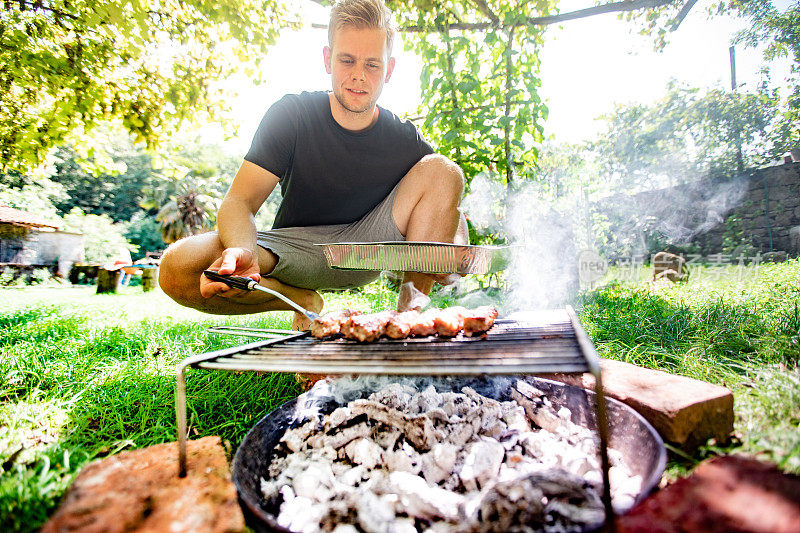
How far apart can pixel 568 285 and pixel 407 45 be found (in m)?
3.83

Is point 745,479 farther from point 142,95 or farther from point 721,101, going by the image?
point 721,101

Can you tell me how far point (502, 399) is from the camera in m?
1.68

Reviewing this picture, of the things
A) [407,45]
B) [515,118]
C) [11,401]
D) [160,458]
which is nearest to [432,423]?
[160,458]

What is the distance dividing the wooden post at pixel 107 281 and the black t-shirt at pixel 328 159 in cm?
1375

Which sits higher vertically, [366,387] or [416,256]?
[416,256]

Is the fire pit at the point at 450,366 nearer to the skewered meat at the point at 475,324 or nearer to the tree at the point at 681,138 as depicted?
the skewered meat at the point at 475,324

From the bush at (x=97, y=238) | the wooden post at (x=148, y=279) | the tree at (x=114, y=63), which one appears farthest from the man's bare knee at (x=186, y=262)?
the bush at (x=97, y=238)

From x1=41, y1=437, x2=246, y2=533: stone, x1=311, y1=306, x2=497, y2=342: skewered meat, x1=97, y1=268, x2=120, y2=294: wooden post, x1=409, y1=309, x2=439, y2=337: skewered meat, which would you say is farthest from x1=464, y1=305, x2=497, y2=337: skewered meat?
x1=97, y1=268, x2=120, y2=294: wooden post

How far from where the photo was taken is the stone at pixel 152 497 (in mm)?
778

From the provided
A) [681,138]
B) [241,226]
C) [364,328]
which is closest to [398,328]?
[364,328]

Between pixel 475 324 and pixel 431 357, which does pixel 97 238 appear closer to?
pixel 475 324

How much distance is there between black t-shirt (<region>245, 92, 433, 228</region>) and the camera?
2.58m

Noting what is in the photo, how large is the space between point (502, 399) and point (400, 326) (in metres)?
0.68

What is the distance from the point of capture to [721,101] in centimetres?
1226
